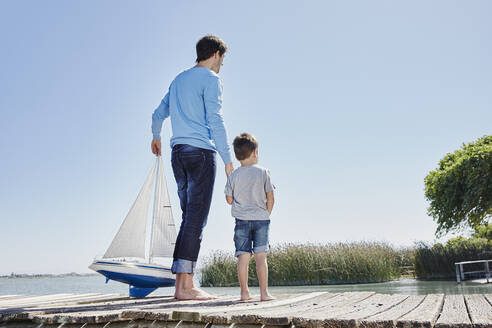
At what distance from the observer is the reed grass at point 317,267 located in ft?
53.8

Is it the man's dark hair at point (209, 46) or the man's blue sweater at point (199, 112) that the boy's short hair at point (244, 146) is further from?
the man's dark hair at point (209, 46)

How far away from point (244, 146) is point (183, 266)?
3.63 feet

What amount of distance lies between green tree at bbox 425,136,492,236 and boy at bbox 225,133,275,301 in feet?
60.9

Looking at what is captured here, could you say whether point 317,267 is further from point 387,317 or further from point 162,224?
point 387,317

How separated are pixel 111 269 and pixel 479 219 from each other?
818 inches

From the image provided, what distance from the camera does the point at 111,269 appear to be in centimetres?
410

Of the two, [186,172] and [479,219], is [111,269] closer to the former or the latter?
[186,172]

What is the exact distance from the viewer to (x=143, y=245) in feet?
17.5

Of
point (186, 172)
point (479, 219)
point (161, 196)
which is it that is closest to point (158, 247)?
point (161, 196)

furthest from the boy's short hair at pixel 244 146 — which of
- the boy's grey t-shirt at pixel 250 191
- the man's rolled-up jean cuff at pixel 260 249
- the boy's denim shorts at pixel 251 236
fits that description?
the man's rolled-up jean cuff at pixel 260 249

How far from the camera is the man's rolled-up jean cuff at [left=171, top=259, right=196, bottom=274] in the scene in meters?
3.37

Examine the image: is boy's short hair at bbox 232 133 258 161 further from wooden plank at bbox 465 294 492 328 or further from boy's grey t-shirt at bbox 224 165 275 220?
wooden plank at bbox 465 294 492 328

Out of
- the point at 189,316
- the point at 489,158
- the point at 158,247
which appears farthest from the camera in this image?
the point at 489,158

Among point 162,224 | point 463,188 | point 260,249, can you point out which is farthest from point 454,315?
point 463,188
